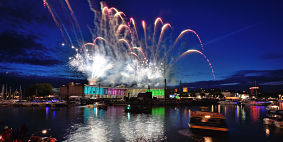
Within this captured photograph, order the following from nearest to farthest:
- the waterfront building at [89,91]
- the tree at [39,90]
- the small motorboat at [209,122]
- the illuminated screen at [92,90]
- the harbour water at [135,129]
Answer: the harbour water at [135,129] < the small motorboat at [209,122] < the tree at [39,90] < the waterfront building at [89,91] < the illuminated screen at [92,90]

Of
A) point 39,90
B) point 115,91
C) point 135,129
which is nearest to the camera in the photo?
point 135,129

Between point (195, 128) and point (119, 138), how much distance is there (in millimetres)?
10307

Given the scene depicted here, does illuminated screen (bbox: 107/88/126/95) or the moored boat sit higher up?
the moored boat

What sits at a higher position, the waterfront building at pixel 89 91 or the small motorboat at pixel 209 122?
the small motorboat at pixel 209 122

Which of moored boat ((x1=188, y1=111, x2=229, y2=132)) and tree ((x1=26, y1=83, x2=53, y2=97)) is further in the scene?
tree ((x1=26, y1=83, x2=53, y2=97))

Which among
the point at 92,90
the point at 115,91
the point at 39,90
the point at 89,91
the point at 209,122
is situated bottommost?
the point at 115,91

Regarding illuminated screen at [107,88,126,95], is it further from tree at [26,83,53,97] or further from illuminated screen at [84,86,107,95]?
tree at [26,83,53,97]

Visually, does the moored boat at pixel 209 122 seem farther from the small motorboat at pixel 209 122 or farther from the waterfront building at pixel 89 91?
the waterfront building at pixel 89 91

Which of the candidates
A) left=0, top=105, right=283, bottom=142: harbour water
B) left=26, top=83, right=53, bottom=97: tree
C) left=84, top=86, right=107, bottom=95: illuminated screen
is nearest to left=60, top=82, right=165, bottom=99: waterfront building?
left=84, top=86, right=107, bottom=95: illuminated screen

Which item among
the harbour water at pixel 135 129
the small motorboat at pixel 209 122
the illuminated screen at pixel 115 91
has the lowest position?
the illuminated screen at pixel 115 91

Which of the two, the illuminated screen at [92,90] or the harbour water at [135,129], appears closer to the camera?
the harbour water at [135,129]

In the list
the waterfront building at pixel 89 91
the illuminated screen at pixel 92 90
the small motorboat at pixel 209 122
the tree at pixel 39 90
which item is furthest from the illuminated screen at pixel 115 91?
the small motorboat at pixel 209 122

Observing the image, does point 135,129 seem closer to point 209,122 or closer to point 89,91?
point 209,122

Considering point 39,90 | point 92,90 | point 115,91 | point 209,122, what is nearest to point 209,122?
point 209,122
